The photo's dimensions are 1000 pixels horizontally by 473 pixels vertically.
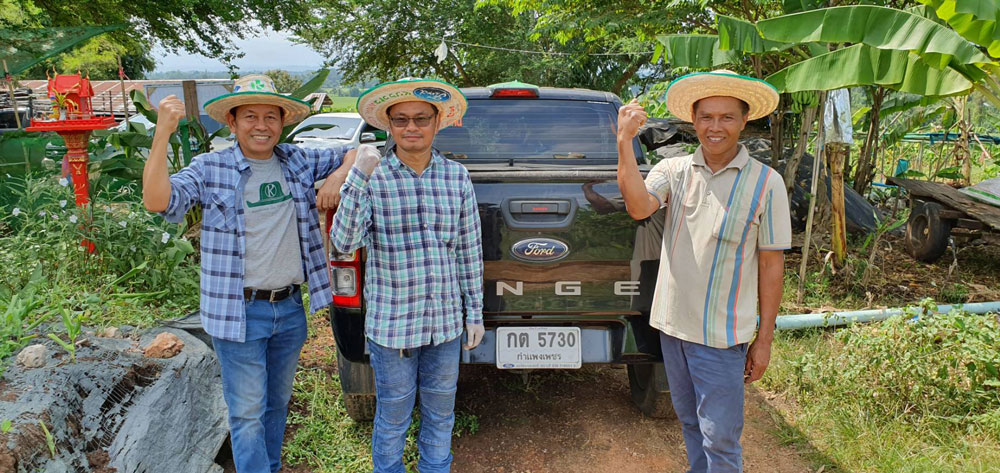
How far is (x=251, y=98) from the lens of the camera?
2.51 metres

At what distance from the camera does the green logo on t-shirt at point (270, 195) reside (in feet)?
8.45

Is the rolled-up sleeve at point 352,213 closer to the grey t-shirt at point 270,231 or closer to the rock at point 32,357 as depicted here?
the grey t-shirt at point 270,231

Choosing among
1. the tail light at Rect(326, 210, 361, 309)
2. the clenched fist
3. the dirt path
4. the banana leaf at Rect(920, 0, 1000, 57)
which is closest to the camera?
the clenched fist

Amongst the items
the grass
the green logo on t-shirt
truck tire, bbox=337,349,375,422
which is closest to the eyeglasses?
the green logo on t-shirt

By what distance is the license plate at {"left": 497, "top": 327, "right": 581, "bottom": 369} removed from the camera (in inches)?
119

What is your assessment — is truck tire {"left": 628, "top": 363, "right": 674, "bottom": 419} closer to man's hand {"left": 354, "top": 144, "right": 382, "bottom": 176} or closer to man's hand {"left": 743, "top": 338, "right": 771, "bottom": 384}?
man's hand {"left": 743, "top": 338, "right": 771, "bottom": 384}

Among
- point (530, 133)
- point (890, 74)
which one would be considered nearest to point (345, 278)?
point (530, 133)

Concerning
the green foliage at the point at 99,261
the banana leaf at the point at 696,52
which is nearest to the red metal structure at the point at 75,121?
the green foliage at the point at 99,261

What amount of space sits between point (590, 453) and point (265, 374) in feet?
5.86

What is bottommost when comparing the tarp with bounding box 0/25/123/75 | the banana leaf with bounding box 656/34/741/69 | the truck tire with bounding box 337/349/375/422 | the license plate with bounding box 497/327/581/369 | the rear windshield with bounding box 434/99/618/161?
the truck tire with bounding box 337/349/375/422

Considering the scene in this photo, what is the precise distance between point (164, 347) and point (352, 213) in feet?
4.91

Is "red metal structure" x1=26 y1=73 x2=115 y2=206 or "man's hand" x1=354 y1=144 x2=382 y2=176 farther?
"red metal structure" x1=26 y1=73 x2=115 y2=206

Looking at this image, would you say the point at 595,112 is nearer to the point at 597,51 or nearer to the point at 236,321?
the point at 236,321

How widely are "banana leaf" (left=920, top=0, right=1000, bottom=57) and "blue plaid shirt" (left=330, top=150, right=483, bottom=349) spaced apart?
11.7 feet
